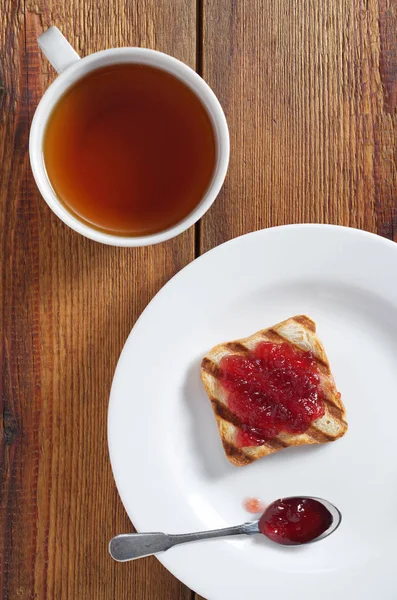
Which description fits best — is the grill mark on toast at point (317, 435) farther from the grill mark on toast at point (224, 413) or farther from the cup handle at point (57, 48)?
the cup handle at point (57, 48)

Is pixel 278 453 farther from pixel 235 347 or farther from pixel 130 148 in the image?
pixel 130 148

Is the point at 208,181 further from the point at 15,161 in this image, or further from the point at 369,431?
the point at 369,431

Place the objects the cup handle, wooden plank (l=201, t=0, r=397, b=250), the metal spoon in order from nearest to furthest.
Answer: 1. the cup handle
2. the metal spoon
3. wooden plank (l=201, t=0, r=397, b=250)

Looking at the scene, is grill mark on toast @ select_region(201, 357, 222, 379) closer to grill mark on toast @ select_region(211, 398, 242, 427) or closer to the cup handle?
grill mark on toast @ select_region(211, 398, 242, 427)

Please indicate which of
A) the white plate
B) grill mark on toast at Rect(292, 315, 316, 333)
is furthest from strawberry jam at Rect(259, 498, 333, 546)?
grill mark on toast at Rect(292, 315, 316, 333)

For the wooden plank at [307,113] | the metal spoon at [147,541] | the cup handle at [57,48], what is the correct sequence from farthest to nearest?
the wooden plank at [307,113] < the metal spoon at [147,541] < the cup handle at [57,48]

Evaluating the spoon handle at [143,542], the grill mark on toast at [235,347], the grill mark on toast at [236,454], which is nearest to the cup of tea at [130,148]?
the grill mark on toast at [235,347]

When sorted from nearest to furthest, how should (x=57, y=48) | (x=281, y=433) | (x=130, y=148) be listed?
1. (x=57, y=48)
2. (x=130, y=148)
3. (x=281, y=433)

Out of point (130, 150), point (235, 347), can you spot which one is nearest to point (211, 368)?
point (235, 347)
